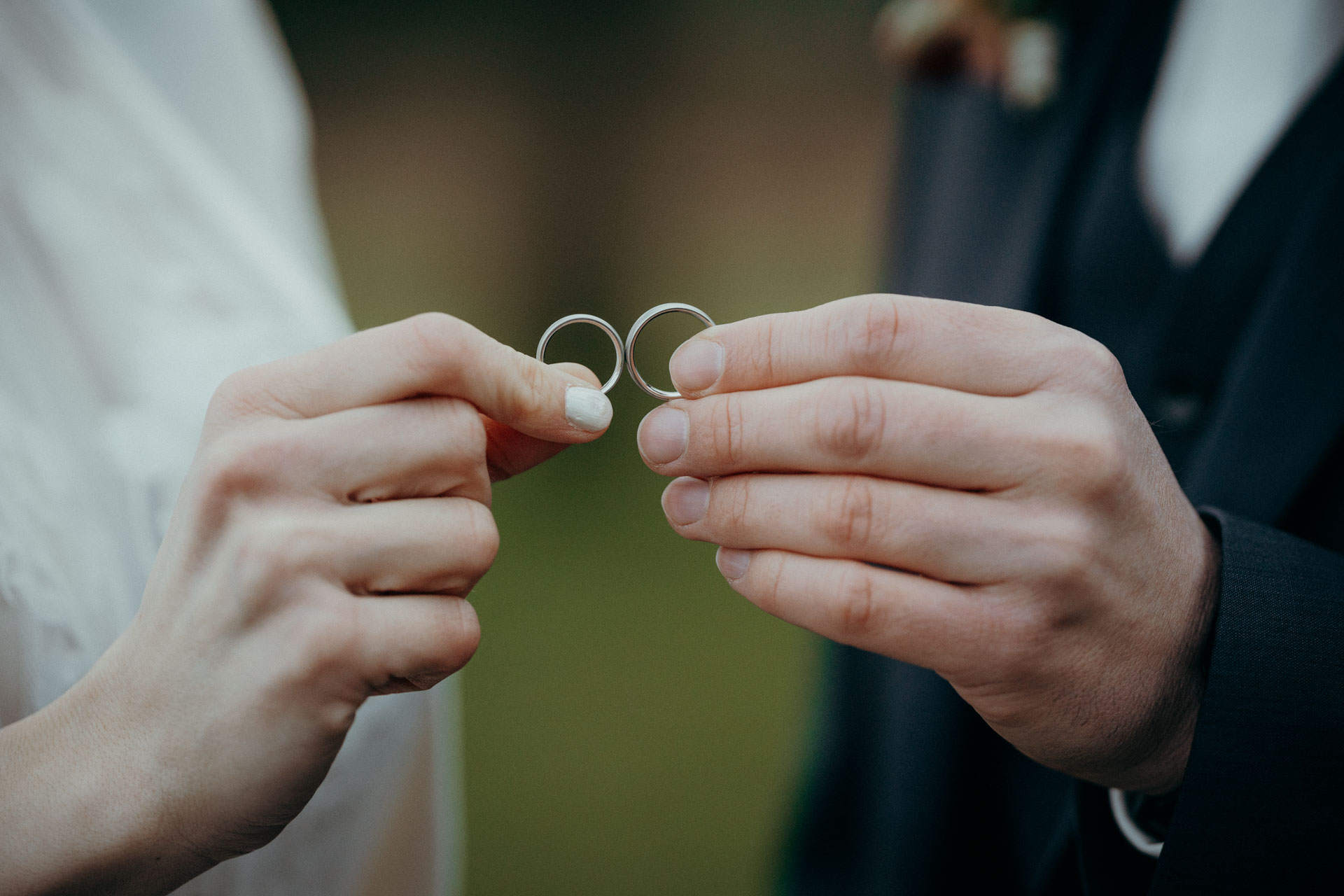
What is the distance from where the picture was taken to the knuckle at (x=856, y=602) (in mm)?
799

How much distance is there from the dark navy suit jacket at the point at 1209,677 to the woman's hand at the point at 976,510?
0.07 m

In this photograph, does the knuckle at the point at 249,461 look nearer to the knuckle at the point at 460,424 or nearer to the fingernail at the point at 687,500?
the knuckle at the point at 460,424

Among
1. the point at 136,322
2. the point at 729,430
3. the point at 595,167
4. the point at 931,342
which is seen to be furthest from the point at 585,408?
the point at 595,167

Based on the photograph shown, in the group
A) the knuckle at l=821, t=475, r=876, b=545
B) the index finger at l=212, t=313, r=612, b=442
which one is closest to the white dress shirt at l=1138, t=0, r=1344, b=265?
the knuckle at l=821, t=475, r=876, b=545

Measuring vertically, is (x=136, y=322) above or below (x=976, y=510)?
above

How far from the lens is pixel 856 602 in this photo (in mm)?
800

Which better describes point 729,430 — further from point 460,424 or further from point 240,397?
point 240,397

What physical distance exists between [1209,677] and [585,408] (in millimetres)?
788

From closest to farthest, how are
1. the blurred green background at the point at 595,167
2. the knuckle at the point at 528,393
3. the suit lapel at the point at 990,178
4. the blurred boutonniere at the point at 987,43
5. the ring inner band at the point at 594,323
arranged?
the knuckle at the point at 528,393
the ring inner band at the point at 594,323
the suit lapel at the point at 990,178
the blurred boutonniere at the point at 987,43
the blurred green background at the point at 595,167

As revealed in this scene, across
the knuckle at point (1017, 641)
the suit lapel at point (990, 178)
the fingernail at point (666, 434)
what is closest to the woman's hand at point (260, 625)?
the fingernail at point (666, 434)

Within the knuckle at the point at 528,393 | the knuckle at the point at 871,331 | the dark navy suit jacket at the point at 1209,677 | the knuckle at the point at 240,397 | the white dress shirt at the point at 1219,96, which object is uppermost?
the white dress shirt at the point at 1219,96

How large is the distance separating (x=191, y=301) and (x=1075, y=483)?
4.39 ft

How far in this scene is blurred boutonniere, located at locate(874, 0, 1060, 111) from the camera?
1.62m

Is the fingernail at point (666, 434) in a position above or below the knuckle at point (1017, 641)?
above
